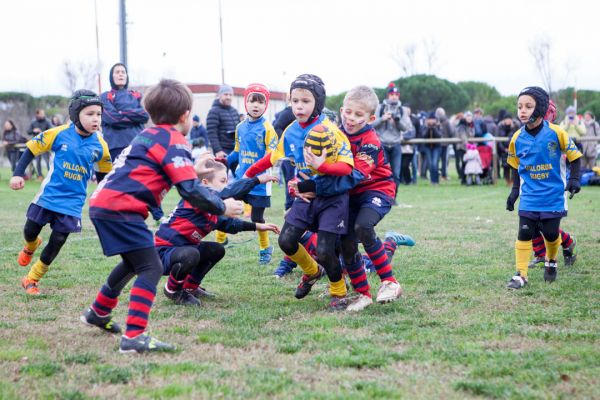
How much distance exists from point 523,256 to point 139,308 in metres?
3.73

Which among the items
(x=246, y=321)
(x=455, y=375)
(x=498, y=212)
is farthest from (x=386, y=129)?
(x=455, y=375)

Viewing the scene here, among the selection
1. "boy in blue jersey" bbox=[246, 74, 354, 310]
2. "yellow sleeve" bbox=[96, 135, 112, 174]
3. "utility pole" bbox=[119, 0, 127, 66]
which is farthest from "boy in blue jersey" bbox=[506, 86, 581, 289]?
"utility pole" bbox=[119, 0, 127, 66]

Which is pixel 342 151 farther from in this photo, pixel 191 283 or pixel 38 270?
pixel 38 270

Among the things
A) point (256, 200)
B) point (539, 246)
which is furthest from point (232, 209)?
point (539, 246)

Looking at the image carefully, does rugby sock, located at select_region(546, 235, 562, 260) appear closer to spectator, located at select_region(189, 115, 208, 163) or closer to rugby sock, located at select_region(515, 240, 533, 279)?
rugby sock, located at select_region(515, 240, 533, 279)

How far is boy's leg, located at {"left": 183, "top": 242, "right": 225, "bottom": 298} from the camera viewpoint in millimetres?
6086

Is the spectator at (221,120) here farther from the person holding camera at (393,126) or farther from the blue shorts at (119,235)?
the person holding camera at (393,126)

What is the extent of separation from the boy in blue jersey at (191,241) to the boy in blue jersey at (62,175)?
1.02 metres

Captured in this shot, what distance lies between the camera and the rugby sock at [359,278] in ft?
19.2

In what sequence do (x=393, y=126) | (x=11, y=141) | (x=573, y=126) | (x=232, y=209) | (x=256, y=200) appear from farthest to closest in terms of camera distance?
(x=11, y=141)
(x=573, y=126)
(x=393, y=126)
(x=256, y=200)
(x=232, y=209)

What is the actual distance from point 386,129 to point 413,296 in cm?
1095

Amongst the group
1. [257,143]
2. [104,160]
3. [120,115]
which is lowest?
[104,160]

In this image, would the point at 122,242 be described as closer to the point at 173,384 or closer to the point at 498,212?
the point at 173,384

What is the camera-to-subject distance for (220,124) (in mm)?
10047
